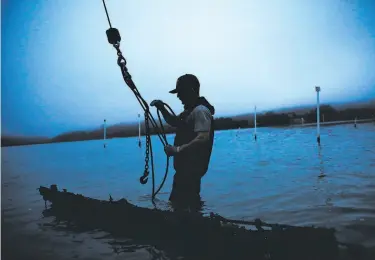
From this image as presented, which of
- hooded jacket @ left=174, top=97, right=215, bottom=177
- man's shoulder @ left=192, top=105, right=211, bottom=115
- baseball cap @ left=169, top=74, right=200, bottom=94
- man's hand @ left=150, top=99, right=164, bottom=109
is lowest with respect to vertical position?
hooded jacket @ left=174, top=97, right=215, bottom=177

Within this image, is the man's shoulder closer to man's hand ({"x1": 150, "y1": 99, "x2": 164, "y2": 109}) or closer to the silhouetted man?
the silhouetted man

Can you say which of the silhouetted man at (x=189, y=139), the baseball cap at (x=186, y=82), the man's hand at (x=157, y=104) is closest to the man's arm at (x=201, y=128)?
the silhouetted man at (x=189, y=139)

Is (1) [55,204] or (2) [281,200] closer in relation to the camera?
(1) [55,204]

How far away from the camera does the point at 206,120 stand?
5.04 metres

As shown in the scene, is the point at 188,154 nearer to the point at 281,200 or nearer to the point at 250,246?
the point at 250,246

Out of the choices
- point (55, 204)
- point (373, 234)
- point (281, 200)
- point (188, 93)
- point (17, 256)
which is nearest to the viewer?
point (188, 93)

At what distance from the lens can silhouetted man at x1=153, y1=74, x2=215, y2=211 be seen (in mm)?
5066

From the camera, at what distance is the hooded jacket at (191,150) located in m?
5.36

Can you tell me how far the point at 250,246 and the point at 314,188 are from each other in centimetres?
1131

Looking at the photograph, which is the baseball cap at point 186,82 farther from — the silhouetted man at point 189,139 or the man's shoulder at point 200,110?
the man's shoulder at point 200,110

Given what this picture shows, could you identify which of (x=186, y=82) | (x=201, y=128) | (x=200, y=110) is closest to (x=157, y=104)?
(x=186, y=82)

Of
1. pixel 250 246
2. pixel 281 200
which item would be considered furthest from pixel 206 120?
pixel 281 200

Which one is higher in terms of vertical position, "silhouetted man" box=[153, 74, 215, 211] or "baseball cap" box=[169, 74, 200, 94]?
"baseball cap" box=[169, 74, 200, 94]

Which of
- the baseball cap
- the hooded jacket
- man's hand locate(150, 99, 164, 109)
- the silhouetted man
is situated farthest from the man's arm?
man's hand locate(150, 99, 164, 109)
